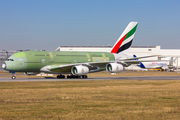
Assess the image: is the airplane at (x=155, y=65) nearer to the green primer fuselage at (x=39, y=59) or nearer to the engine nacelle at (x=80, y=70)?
the green primer fuselage at (x=39, y=59)

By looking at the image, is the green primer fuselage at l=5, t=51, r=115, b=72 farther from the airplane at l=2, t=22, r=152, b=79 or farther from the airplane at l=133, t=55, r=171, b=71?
the airplane at l=133, t=55, r=171, b=71

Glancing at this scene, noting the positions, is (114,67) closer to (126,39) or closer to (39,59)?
(126,39)

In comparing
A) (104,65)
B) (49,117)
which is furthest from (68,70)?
(49,117)

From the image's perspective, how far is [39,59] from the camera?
4244cm

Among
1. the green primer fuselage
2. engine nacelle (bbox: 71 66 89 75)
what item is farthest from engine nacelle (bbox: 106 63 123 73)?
the green primer fuselage

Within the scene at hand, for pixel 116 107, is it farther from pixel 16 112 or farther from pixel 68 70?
pixel 68 70

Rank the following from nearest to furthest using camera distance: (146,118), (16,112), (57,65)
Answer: (146,118), (16,112), (57,65)

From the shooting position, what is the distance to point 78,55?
47.6m

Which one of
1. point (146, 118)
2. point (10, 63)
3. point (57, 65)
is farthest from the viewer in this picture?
point (57, 65)

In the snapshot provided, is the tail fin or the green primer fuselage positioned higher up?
the tail fin

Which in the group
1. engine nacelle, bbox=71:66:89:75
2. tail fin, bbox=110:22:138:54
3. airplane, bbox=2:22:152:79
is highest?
tail fin, bbox=110:22:138:54

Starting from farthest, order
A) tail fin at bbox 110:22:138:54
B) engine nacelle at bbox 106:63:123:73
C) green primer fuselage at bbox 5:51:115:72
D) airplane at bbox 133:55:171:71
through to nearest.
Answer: airplane at bbox 133:55:171:71, tail fin at bbox 110:22:138:54, engine nacelle at bbox 106:63:123:73, green primer fuselage at bbox 5:51:115:72

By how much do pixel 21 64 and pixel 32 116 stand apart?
98.9 feet

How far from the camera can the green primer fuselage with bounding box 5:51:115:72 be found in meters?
40.9
